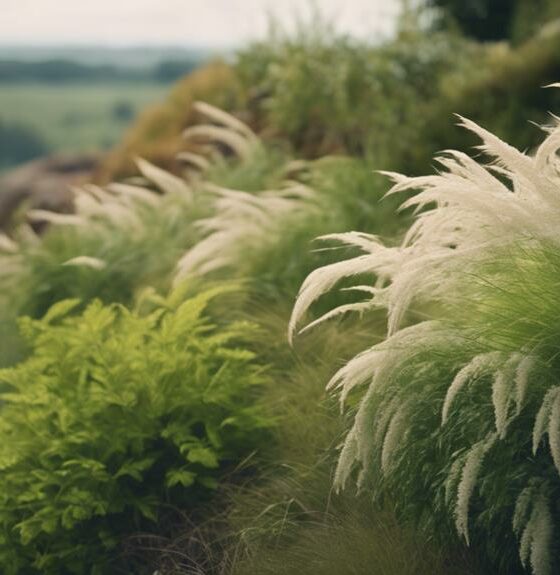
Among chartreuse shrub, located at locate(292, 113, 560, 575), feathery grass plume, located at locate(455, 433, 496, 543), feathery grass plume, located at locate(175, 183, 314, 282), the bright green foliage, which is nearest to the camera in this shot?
feathery grass plume, located at locate(455, 433, 496, 543)

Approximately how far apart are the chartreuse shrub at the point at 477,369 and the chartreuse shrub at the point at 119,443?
952mm

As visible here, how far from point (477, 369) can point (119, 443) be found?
160 cm

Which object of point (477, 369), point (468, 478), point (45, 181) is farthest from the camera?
point (45, 181)

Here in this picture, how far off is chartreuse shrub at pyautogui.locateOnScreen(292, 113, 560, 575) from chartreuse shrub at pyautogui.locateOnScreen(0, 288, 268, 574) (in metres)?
0.95

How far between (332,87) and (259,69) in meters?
1.69

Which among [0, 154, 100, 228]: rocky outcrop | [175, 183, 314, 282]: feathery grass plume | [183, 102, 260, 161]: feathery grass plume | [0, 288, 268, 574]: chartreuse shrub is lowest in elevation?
[0, 154, 100, 228]: rocky outcrop

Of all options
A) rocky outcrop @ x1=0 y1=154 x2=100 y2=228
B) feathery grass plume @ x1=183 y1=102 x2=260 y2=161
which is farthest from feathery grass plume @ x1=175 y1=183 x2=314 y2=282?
rocky outcrop @ x1=0 y1=154 x2=100 y2=228

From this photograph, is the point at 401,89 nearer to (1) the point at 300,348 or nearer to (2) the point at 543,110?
(2) the point at 543,110

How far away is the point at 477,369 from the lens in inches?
121

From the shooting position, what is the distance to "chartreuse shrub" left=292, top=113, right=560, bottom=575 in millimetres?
3059

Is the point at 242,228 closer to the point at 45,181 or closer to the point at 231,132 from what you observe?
the point at 231,132

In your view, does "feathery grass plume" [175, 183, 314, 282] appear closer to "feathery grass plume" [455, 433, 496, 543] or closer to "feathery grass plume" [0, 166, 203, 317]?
"feathery grass plume" [0, 166, 203, 317]

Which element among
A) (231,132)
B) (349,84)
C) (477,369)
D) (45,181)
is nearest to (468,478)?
(477,369)

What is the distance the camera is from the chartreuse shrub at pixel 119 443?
404cm
